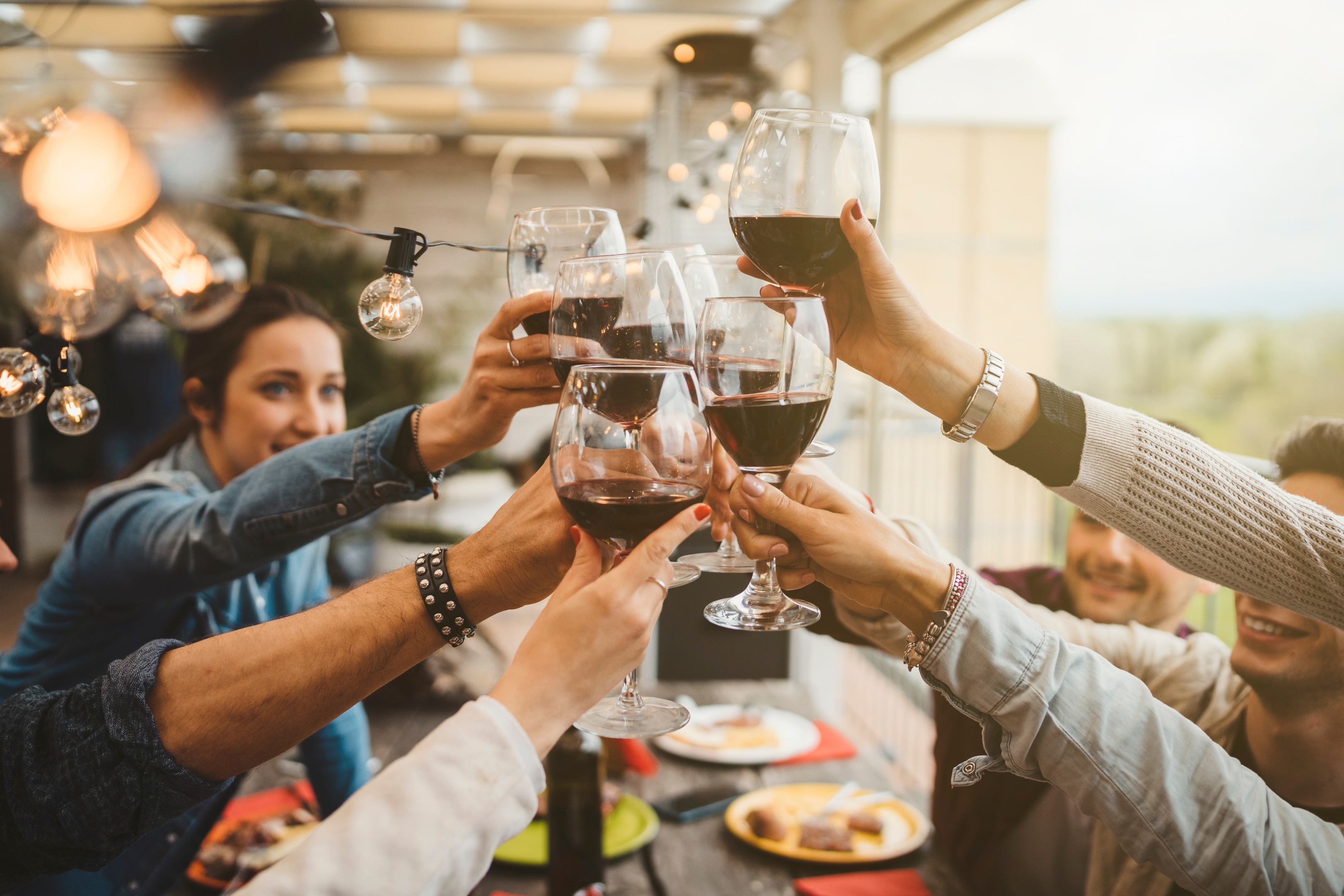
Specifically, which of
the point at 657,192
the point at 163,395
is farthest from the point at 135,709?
the point at 163,395


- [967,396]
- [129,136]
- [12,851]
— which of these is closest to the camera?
[12,851]

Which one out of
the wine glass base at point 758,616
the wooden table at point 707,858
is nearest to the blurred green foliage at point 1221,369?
the wooden table at point 707,858

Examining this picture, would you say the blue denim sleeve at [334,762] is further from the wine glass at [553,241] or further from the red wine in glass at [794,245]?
the red wine in glass at [794,245]

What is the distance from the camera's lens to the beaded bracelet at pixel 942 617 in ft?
2.91

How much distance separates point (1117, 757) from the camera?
0.90m

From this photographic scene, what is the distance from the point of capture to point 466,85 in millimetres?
5375

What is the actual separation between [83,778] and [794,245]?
0.85 metres

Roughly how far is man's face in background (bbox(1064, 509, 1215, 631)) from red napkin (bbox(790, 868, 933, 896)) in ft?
2.23

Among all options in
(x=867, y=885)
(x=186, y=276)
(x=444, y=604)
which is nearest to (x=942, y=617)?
(x=444, y=604)

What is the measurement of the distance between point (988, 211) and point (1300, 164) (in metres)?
4.79

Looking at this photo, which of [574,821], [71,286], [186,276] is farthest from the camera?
[186,276]

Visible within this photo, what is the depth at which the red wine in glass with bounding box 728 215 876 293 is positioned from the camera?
864 mm

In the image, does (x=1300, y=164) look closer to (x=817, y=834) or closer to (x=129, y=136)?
(x=817, y=834)

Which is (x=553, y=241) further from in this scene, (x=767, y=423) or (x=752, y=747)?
(x=752, y=747)
